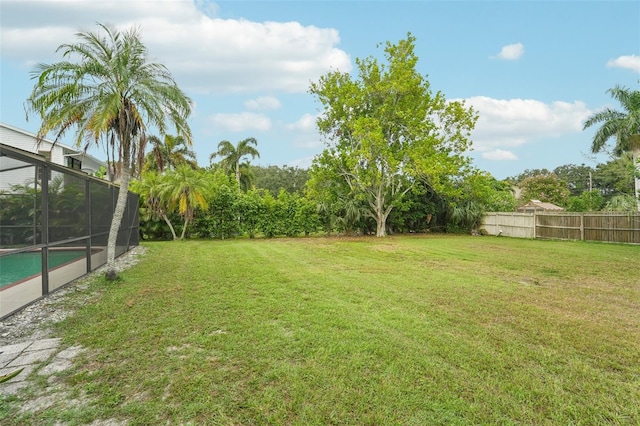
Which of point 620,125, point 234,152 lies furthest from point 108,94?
point 234,152

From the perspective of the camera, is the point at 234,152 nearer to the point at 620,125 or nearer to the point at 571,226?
the point at 571,226

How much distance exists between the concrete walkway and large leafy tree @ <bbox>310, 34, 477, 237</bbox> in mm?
12909

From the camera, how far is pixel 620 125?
1639 cm

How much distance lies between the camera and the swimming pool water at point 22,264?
4.12 meters

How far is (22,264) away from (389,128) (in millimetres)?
14567

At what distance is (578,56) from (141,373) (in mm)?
16116

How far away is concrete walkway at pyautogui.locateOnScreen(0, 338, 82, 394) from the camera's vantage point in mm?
2480

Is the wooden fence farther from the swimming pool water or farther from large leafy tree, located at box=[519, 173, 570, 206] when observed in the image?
large leafy tree, located at box=[519, 173, 570, 206]

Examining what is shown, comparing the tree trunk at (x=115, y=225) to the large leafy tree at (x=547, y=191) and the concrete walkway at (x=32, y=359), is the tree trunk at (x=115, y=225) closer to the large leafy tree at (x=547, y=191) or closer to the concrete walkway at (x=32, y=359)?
the concrete walkway at (x=32, y=359)

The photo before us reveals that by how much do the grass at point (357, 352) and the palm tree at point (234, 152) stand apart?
23.8 m

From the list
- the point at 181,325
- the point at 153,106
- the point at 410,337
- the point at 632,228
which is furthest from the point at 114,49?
the point at 632,228

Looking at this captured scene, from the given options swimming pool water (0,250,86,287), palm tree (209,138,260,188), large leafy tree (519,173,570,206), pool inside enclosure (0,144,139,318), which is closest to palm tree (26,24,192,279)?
pool inside enclosure (0,144,139,318)

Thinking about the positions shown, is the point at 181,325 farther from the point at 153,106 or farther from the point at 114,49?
the point at 114,49

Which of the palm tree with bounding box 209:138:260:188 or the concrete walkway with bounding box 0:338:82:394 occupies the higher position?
the palm tree with bounding box 209:138:260:188
